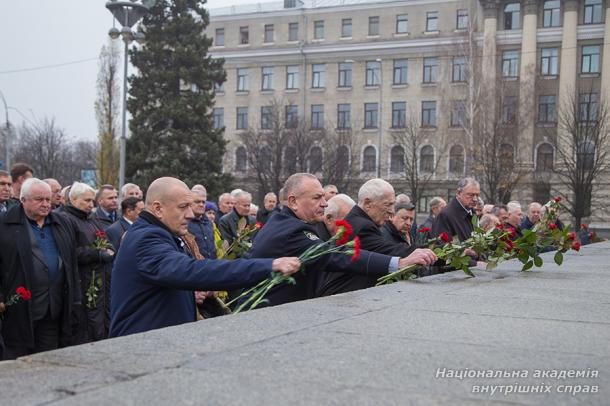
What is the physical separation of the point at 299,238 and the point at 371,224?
1.47 meters

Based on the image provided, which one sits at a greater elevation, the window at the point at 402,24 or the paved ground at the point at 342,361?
the window at the point at 402,24

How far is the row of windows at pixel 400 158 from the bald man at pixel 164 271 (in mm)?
37901

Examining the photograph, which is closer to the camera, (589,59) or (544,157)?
(544,157)

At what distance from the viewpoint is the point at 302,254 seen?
5.07 m

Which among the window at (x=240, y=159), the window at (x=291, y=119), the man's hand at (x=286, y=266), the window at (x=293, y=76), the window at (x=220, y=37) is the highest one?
the window at (x=220, y=37)

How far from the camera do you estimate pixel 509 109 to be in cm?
4709

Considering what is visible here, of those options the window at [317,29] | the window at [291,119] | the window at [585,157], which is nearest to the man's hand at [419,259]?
the window at [585,157]

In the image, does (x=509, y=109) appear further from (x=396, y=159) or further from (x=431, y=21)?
(x=431, y=21)

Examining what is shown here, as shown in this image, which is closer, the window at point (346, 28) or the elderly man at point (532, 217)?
the elderly man at point (532, 217)

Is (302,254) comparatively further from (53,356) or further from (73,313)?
(73,313)

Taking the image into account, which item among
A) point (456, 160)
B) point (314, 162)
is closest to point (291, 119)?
point (314, 162)

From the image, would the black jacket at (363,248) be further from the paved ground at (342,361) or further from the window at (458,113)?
the window at (458,113)

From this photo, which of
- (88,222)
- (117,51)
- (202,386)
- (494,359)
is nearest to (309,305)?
(494,359)

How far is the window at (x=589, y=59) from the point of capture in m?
51.0
